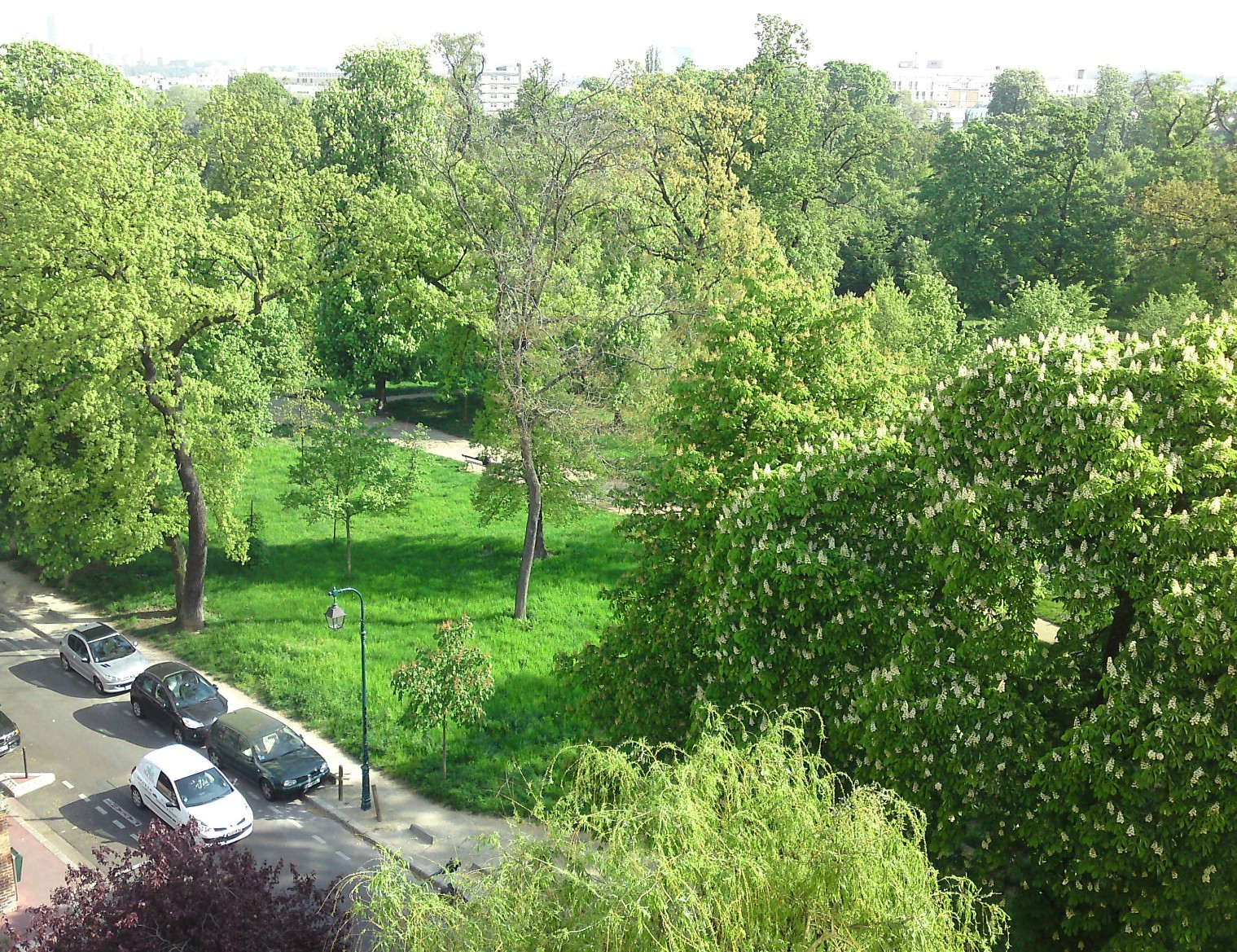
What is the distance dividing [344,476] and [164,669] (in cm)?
789

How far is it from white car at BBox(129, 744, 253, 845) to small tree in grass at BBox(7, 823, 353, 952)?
476 cm

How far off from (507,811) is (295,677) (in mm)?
6902

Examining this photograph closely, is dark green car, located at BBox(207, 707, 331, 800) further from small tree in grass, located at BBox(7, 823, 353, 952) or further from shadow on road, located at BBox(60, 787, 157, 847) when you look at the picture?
small tree in grass, located at BBox(7, 823, 353, 952)

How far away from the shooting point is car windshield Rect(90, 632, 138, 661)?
72.7ft

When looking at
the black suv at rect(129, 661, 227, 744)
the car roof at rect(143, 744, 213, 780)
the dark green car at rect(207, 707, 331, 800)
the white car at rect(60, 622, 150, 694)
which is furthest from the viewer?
the white car at rect(60, 622, 150, 694)

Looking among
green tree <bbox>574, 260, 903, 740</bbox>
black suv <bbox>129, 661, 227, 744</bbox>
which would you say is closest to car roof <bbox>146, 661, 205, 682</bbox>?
black suv <bbox>129, 661, 227, 744</bbox>

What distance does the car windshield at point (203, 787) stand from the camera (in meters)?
17.1

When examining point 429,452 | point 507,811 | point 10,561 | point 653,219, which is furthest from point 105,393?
point 653,219

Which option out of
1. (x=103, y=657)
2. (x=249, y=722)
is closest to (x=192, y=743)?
(x=249, y=722)

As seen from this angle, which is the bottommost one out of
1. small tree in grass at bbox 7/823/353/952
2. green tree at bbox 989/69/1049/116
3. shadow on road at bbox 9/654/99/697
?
shadow on road at bbox 9/654/99/697

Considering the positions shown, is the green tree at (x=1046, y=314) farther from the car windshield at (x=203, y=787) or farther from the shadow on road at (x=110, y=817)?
the shadow on road at (x=110, y=817)

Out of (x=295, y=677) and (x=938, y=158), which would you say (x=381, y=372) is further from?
(x=938, y=158)

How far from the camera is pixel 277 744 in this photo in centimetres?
1894

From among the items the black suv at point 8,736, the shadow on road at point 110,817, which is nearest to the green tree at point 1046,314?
the shadow on road at point 110,817
